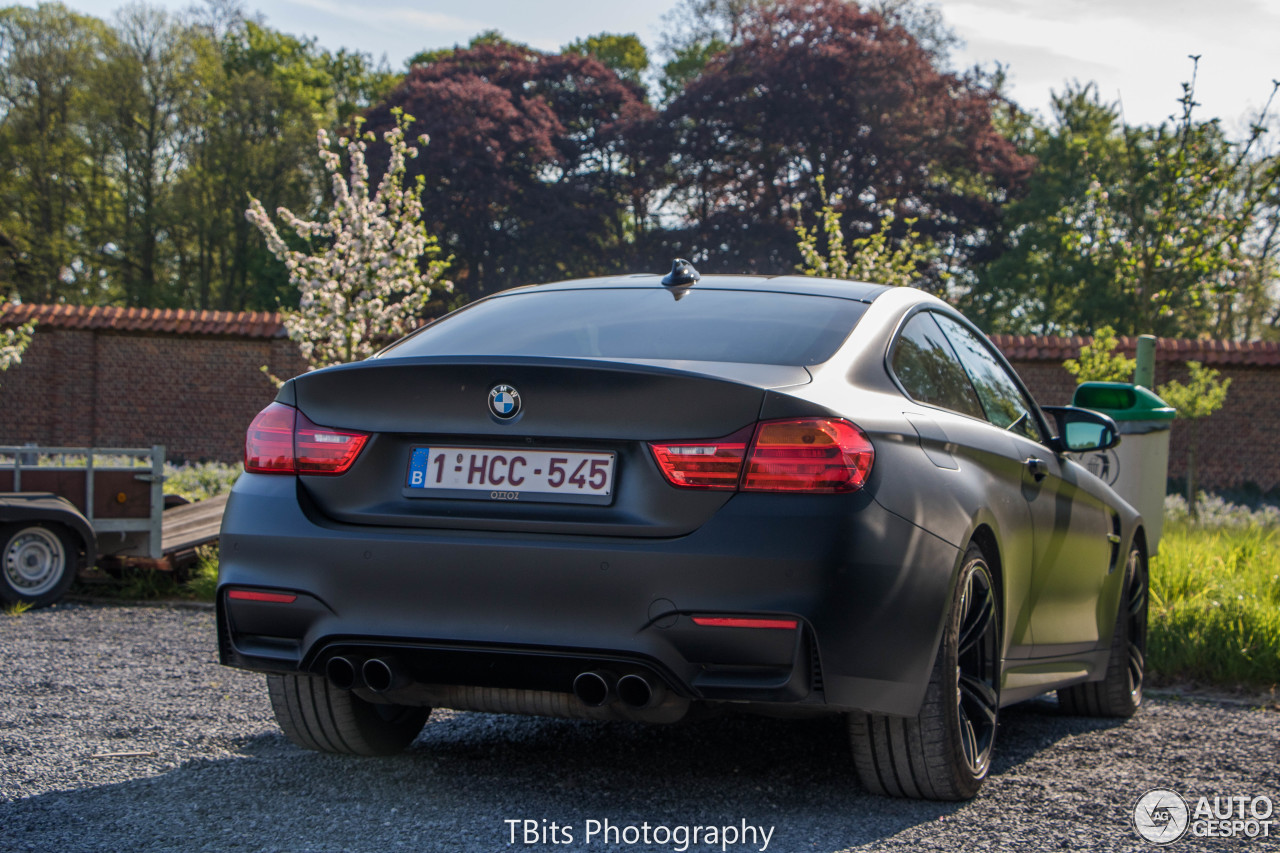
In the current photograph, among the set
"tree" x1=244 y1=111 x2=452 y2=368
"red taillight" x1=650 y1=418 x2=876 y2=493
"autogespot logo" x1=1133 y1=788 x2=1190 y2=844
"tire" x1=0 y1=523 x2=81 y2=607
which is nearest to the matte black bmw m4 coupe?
"red taillight" x1=650 y1=418 x2=876 y2=493

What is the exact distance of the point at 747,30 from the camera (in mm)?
38906

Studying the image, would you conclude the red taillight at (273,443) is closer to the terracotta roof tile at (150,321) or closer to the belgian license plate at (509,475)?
the belgian license plate at (509,475)

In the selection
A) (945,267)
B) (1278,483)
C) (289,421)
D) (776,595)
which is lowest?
(1278,483)

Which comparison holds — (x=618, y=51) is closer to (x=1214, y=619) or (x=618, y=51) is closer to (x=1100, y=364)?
(x=1100, y=364)

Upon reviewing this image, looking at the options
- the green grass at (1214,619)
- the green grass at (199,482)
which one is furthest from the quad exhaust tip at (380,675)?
the green grass at (199,482)

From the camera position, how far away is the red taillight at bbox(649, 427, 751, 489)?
2.93m

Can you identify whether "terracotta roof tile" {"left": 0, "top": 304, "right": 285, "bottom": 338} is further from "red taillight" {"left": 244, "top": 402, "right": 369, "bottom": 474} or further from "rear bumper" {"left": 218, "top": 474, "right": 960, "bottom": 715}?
"rear bumper" {"left": 218, "top": 474, "right": 960, "bottom": 715}

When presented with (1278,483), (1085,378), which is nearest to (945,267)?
(1278,483)

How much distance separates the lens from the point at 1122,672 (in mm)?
5121

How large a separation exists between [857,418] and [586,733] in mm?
1916

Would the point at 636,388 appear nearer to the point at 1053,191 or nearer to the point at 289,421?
the point at 289,421

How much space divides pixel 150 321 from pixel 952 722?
2433cm

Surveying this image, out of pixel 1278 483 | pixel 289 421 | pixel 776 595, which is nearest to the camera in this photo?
pixel 776 595

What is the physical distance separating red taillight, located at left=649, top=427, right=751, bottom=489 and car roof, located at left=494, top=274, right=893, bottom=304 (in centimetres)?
103
